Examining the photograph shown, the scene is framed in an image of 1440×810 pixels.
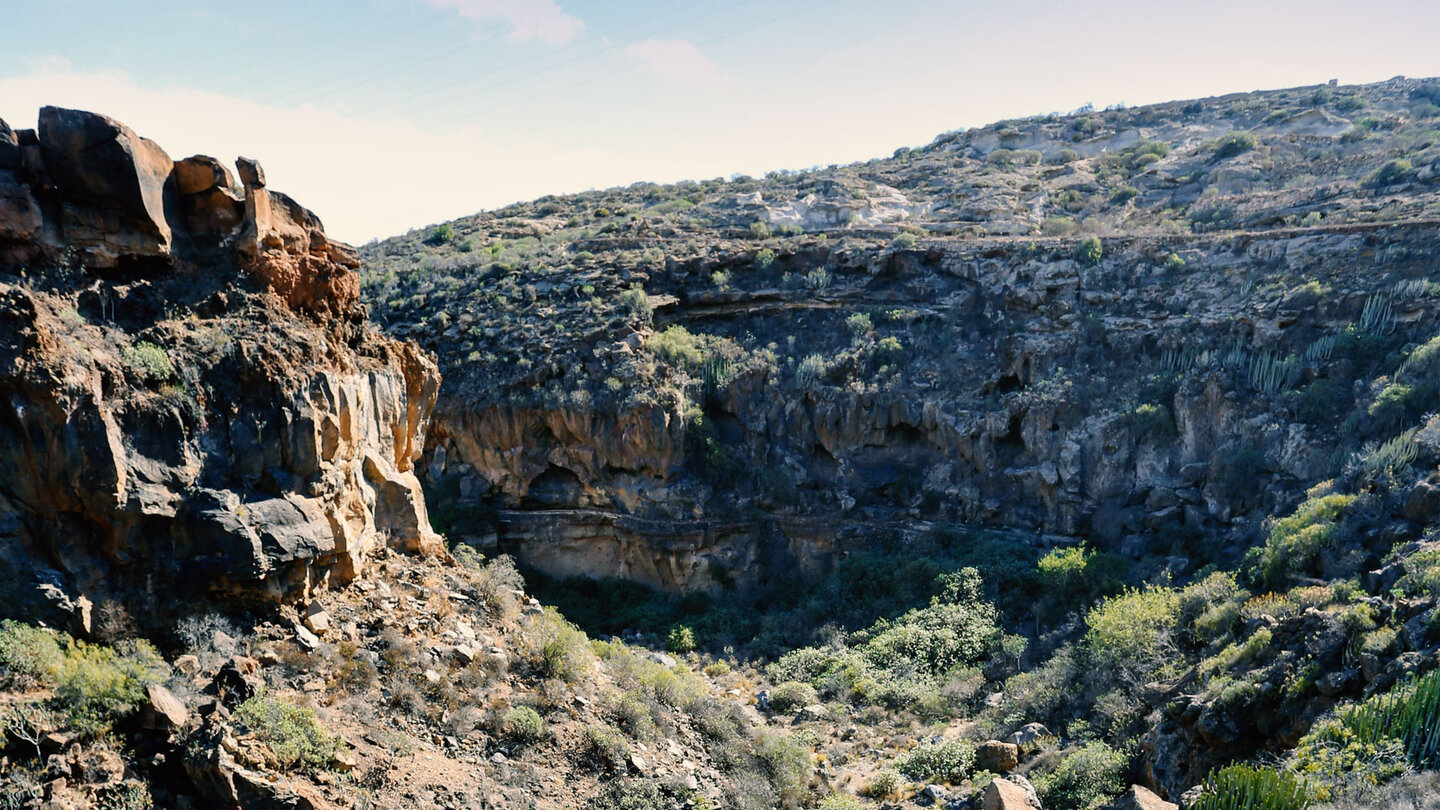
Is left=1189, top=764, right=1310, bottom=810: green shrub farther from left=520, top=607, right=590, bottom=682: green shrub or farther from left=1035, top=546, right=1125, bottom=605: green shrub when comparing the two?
left=1035, top=546, right=1125, bottom=605: green shrub

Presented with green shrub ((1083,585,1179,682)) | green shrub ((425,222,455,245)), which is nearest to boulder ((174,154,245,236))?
green shrub ((1083,585,1179,682))

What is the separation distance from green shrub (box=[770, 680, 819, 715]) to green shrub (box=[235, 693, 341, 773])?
9910 mm

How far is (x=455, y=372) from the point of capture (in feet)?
84.9

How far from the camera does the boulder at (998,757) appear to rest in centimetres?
1420

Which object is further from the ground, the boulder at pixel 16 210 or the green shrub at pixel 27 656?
the boulder at pixel 16 210

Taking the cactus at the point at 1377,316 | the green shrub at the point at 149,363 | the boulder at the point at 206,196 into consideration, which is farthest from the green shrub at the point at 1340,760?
the cactus at the point at 1377,316

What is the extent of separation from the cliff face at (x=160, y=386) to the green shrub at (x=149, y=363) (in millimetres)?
19

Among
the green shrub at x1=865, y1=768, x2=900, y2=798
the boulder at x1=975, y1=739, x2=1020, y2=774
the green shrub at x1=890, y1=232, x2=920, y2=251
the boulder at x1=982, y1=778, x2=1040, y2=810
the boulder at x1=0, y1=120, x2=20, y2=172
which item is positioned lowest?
the green shrub at x1=865, y1=768, x2=900, y2=798

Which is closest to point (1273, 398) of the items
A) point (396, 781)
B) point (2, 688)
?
point (396, 781)

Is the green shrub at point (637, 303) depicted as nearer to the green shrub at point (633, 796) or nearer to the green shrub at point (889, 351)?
the green shrub at point (889, 351)

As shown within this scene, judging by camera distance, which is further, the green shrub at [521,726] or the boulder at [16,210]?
the green shrub at [521,726]

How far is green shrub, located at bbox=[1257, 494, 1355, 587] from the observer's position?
15273mm

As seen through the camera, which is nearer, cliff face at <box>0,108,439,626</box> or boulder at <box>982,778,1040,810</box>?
cliff face at <box>0,108,439,626</box>

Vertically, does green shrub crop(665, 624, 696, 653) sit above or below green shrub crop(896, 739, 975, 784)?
below
